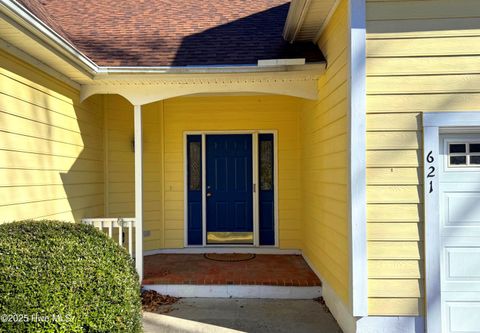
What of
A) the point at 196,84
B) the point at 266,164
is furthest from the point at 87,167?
the point at 266,164

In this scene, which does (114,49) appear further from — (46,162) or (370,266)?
(370,266)

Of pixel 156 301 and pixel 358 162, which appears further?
pixel 156 301

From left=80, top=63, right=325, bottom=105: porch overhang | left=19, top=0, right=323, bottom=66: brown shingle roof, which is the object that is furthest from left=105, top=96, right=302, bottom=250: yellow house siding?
left=80, top=63, right=325, bottom=105: porch overhang

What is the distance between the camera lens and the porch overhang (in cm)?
404

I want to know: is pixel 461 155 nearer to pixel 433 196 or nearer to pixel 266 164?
pixel 433 196

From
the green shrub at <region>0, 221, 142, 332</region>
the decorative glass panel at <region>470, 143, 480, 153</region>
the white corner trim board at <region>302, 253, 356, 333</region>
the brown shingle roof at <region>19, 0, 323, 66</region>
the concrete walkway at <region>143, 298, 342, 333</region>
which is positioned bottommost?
the concrete walkway at <region>143, 298, 342, 333</region>

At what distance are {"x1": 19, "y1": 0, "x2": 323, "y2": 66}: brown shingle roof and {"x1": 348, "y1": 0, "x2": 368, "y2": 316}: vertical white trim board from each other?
1073 millimetres

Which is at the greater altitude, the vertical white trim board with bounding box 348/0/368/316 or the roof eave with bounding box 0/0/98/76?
the roof eave with bounding box 0/0/98/76

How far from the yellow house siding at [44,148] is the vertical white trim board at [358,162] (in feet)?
9.89

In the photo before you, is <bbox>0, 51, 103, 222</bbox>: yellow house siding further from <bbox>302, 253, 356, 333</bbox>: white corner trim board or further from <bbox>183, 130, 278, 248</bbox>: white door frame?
<bbox>302, 253, 356, 333</bbox>: white corner trim board

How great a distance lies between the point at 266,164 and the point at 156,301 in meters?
2.74

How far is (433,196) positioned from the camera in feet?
9.29

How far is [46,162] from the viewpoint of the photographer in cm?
366

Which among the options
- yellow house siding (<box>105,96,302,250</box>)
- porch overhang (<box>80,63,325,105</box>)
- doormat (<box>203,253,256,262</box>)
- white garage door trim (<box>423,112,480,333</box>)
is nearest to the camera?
white garage door trim (<box>423,112,480,333</box>)
